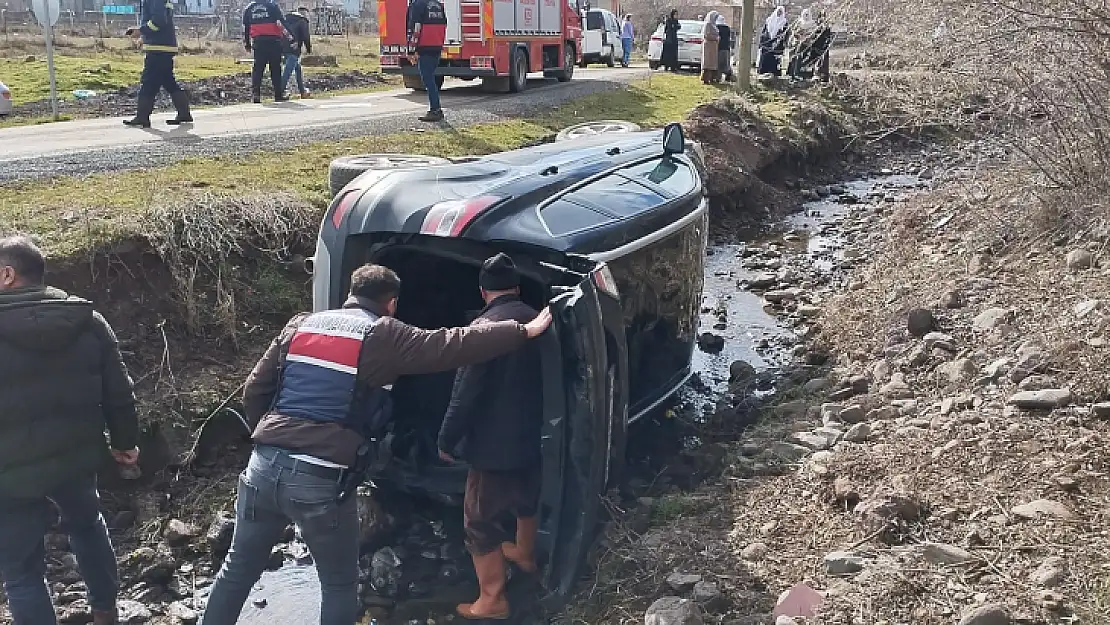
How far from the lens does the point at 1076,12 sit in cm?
667

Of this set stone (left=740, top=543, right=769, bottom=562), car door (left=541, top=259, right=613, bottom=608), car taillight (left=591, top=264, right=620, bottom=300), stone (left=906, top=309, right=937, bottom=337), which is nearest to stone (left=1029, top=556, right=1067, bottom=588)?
stone (left=740, top=543, right=769, bottom=562)

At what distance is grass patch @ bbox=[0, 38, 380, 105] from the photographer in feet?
61.6

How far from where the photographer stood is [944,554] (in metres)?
3.88

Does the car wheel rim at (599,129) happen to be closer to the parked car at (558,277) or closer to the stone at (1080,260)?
the parked car at (558,277)

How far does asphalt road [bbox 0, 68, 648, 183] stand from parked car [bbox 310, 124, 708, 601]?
15.4 ft

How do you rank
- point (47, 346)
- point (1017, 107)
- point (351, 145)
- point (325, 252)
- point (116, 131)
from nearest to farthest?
point (47, 346), point (325, 252), point (1017, 107), point (351, 145), point (116, 131)

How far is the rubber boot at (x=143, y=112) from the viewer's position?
461 inches

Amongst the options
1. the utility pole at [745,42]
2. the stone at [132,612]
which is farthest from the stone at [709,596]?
the utility pole at [745,42]

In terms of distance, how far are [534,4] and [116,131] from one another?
9.56 meters

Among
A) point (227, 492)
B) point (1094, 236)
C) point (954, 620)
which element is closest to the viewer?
point (954, 620)

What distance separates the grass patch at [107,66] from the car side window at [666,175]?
14165 millimetres

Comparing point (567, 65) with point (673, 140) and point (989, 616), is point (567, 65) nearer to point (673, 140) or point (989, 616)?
point (673, 140)

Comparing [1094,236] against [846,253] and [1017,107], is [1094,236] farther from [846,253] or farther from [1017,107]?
[846,253]

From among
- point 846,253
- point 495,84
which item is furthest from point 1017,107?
point 495,84
